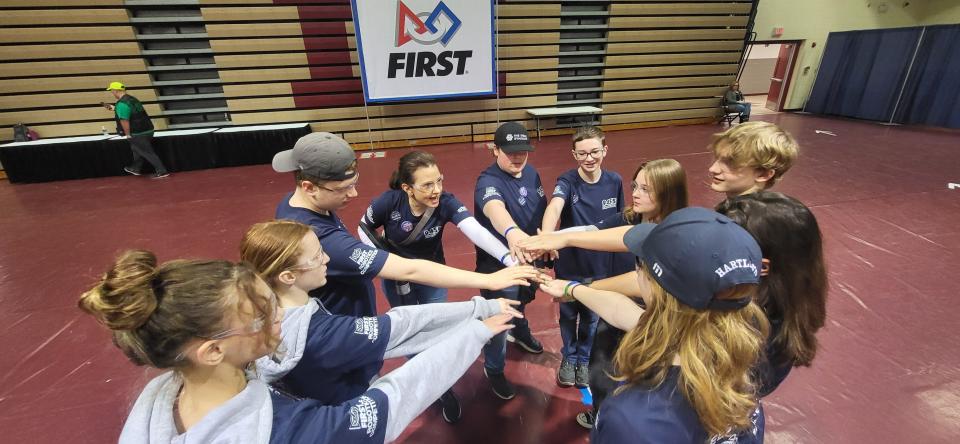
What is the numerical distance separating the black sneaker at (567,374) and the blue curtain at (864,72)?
47.1 ft

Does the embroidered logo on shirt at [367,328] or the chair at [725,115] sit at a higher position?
the embroidered logo on shirt at [367,328]

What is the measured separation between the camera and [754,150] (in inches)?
68.6

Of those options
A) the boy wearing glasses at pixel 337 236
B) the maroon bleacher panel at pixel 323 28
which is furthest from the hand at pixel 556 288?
the maroon bleacher panel at pixel 323 28

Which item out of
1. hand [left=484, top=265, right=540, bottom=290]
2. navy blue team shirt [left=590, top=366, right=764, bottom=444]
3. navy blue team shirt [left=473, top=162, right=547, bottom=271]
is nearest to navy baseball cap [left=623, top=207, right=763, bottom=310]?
navy blue team shirt [left=590, top=366, right=764, bottom=444]

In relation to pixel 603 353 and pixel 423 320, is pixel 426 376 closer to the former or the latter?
pixel 423 320

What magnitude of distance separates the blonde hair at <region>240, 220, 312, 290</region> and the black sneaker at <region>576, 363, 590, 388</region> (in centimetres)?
187

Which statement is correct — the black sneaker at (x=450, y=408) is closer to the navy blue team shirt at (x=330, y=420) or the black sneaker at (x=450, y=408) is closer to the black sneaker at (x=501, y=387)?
the black sneaker at (x=501, y=387)

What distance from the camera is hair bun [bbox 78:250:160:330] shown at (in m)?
0.81

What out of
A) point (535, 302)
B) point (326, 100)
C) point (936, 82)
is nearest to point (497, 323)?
point (535, 302)

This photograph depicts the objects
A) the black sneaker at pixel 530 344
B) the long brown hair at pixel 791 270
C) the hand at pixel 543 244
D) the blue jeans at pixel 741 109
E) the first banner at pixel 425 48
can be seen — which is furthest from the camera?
the blue jeans at pixel 741 109

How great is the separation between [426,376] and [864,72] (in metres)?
16.2

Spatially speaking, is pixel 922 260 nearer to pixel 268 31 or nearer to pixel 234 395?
pixel 234 395

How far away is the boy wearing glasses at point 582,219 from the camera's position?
91.7 inches

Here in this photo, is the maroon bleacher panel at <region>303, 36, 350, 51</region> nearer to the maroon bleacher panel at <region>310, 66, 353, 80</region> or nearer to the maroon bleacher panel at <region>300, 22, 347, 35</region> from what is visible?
the maroon bleacher panel at <region>300, 22, 347, 35</region>
